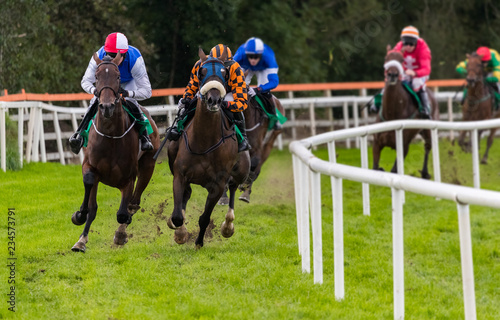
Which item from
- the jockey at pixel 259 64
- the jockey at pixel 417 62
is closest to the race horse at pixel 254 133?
the jockey at pixel 259 64

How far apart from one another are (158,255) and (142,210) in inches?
49.8

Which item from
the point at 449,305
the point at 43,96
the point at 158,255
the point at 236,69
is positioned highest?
the point at 236,69

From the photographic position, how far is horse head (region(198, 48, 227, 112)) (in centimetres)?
563

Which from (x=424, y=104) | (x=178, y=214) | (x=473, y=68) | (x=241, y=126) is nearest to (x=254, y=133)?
(x=241, y=126)

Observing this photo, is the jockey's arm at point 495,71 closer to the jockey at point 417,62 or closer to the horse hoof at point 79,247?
the jockey at point 417,62

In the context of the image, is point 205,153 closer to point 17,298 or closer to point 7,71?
point 17,298

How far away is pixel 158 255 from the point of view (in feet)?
20.5

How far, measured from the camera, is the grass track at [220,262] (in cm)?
495

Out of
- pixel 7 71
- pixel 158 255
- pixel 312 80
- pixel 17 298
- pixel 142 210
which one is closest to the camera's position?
pixel 17 298

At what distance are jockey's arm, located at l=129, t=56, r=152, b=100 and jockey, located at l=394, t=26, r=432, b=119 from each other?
19.5 ft

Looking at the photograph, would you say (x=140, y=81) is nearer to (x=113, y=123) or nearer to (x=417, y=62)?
(x=113, y=123)

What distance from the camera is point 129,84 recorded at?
21.2 feet

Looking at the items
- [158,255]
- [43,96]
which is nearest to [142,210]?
[158,255]

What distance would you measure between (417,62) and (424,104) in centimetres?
70
